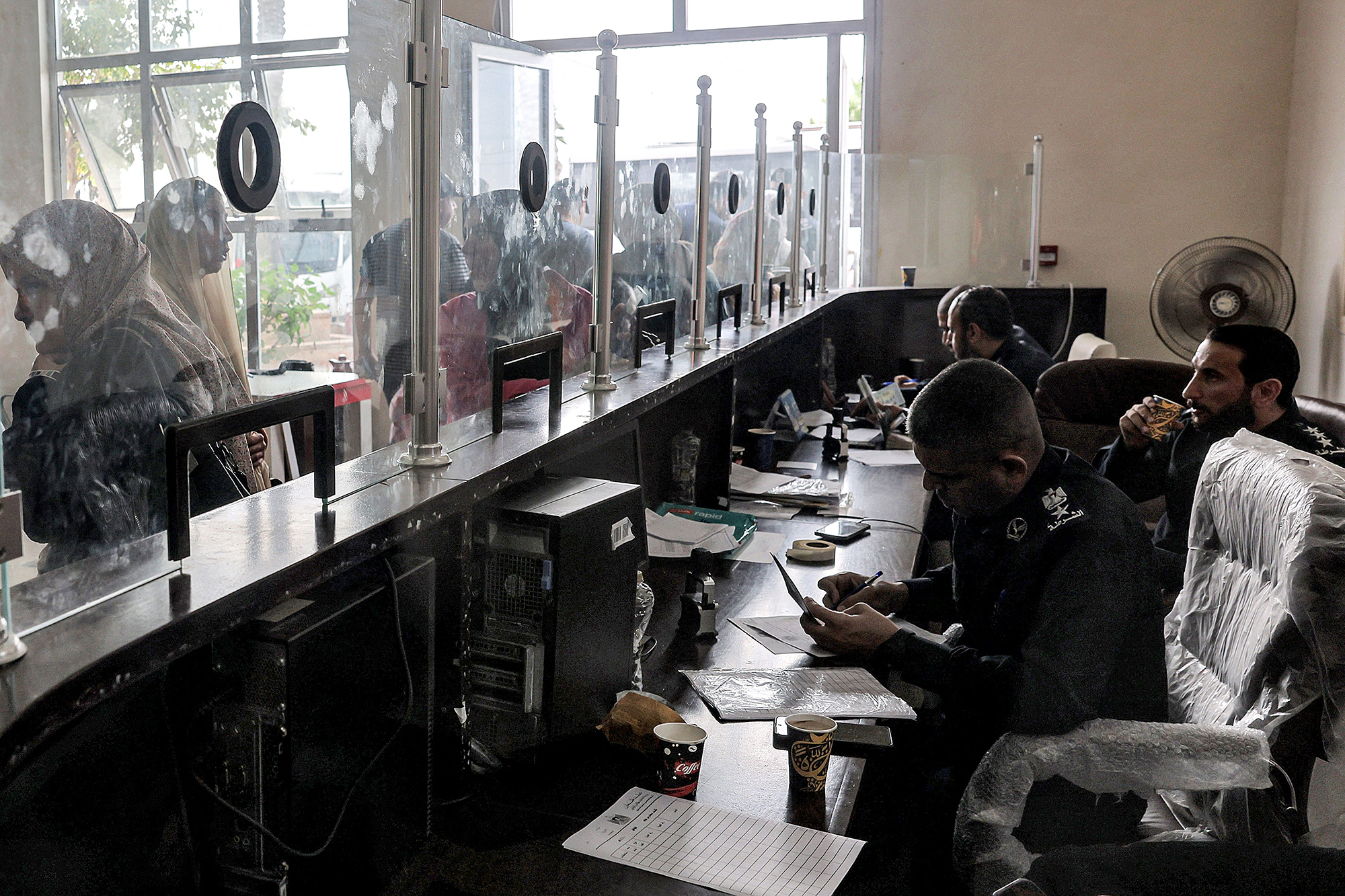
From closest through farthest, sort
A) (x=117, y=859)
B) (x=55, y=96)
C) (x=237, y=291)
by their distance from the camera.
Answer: (x=55, y=96)
(x=117, y=859)
(x=237, y=291)

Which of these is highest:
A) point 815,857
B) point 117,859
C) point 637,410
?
point 637,410

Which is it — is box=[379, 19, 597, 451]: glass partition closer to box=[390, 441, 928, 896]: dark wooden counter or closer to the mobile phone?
box=[390, 441, 928, 896]: dark wooden counter

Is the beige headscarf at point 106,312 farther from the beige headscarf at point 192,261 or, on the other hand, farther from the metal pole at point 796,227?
the metal pole at point 796,227

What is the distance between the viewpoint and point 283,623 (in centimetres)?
101

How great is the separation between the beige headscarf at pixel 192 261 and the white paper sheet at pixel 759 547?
1593 mm

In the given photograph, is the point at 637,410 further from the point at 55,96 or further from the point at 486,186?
the point at 55,96

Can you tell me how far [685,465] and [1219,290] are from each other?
12.5ft

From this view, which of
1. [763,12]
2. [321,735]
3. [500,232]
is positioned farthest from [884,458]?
[763,12]

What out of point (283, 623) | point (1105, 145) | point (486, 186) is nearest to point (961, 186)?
point (1105, 145)

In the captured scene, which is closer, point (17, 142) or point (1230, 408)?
point (17, 142)

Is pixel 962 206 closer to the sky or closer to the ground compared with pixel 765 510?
closer to the sky

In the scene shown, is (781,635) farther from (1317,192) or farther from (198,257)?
(1317,192)

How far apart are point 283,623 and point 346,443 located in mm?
418

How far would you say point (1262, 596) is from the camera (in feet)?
5.17
